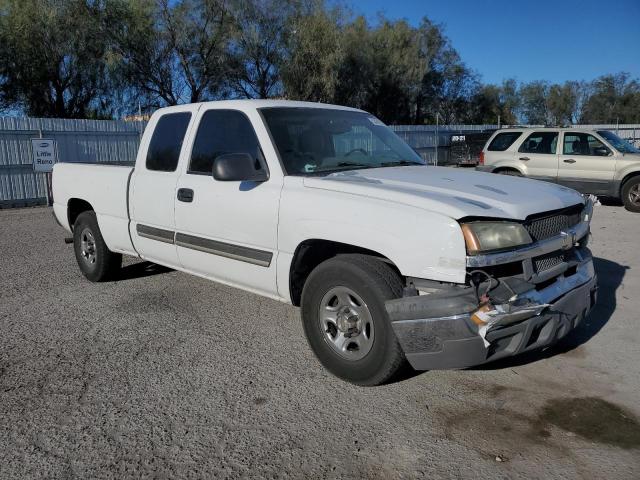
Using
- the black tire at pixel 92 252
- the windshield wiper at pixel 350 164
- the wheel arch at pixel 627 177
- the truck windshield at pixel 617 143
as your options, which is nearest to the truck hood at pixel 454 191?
the windshield wiper at pixel 350 164

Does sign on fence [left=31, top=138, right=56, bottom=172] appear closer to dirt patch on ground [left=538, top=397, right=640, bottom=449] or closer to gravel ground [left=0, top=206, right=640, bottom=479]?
gravel ground [left=0, top=206, right=640, bottom=479]

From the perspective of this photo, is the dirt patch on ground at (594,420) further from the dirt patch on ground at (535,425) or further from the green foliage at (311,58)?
the green foliage at (311,58)

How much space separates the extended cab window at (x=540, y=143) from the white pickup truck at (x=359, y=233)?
8.49 meters

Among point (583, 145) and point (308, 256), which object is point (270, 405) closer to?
point (308, 256)

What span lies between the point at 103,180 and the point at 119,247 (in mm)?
695

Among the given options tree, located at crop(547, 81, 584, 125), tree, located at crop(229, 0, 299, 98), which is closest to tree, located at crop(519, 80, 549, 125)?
tree, located at crop(547, 81, 584, 125)

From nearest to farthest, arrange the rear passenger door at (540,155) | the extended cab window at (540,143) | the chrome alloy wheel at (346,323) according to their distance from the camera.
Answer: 1. the chrome alloy wheel at (346,323)
2. the rear passenger door at (540,155)
3. the extended cab window at (540,143)

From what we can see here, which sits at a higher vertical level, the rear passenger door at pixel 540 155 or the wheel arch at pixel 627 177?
the rear passenger door at pixel 540 155

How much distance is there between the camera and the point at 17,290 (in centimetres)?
595

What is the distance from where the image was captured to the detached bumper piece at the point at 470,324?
2.91 metres

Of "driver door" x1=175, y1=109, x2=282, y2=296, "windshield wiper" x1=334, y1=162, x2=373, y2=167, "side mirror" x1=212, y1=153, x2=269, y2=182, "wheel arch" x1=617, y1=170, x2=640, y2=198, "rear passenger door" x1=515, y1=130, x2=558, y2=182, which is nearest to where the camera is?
"side mirror" x1=212, y1=153, x2=269, y2=182

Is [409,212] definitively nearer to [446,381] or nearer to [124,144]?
[446,381]

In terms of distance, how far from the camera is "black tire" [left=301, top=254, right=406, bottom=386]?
10.6 feet

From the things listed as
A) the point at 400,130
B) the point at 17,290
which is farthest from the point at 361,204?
the point at 400,130
